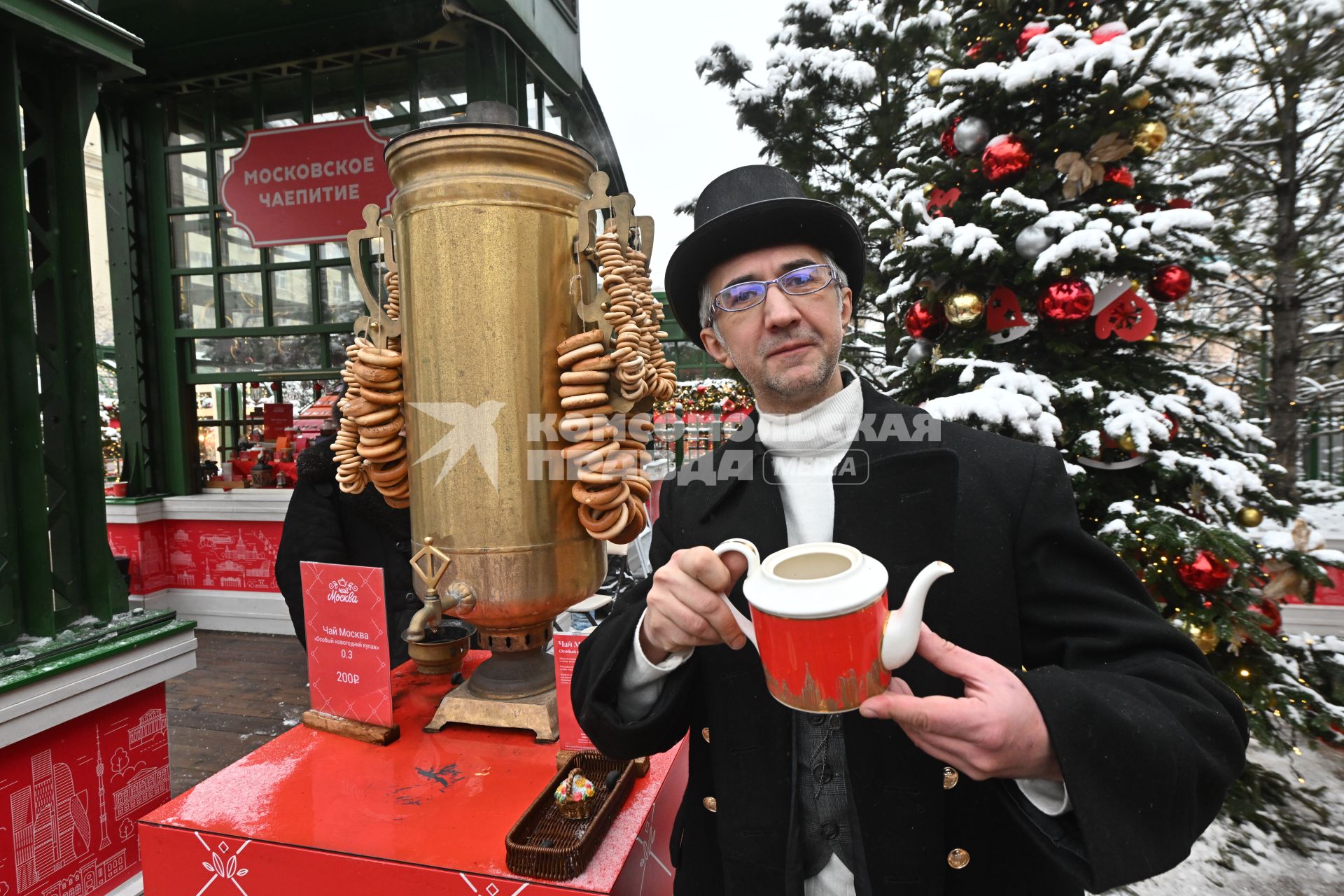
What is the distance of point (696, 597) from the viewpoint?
37.6 inches

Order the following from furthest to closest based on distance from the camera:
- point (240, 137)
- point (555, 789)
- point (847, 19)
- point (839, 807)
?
point (847, 19) < point (240, 137) < point (555, 789) < point (839, 807)

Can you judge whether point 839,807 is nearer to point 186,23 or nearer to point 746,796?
point 746,796

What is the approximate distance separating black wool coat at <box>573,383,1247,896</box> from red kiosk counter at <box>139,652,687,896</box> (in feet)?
0.77

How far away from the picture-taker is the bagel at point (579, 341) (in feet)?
5.25

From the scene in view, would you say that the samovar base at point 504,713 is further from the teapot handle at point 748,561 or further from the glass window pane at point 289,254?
the glass window pane at point 289,254

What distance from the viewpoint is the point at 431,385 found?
5.21 ft

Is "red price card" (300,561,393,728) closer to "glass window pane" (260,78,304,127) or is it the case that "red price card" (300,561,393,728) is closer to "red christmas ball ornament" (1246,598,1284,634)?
"red christmas ball ornament" (1246,598,1284,634)

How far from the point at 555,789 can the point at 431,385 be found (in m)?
0.98

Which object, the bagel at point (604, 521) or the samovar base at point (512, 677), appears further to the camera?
the samovar base at point (512, 677)

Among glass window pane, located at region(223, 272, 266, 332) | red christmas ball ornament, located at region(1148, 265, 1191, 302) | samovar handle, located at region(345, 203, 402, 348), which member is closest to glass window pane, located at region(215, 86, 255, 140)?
glass window pane, located at region(223, 272, 266, 332)

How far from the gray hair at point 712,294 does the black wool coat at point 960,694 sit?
0.82 ft

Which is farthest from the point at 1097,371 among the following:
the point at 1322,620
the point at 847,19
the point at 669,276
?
the point at 847,19

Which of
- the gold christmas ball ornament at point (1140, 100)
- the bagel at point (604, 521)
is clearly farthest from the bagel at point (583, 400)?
the gold christmas ball ornament at point (1140, 100)

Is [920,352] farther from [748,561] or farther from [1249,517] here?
[748,561]
